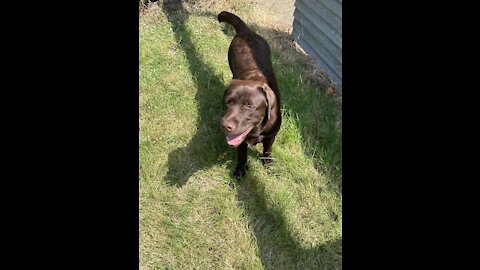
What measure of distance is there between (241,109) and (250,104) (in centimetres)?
7

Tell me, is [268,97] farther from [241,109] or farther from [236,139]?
[236,139]

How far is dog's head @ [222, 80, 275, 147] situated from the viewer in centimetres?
300

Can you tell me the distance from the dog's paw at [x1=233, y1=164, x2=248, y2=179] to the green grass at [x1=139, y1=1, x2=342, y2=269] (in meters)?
0.05

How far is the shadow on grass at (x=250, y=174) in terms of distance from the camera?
116 inches

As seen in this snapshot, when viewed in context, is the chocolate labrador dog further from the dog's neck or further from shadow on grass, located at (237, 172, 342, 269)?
shadow on grass, located at (237, 172, 342, 269)

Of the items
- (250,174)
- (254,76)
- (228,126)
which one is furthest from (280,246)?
(254,76)

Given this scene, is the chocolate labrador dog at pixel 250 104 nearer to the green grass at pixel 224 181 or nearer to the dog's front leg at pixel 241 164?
the dog's front leg at pixel 241 164

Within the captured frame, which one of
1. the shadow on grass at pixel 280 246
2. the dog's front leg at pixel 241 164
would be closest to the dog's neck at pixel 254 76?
the dog's front leg at pixel 241 164

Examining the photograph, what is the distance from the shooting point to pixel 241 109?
304 centimetres

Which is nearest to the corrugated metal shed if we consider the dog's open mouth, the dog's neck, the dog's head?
the dog's neck

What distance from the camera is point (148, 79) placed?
4.86 meters

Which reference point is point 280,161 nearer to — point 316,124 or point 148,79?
point 316,124
